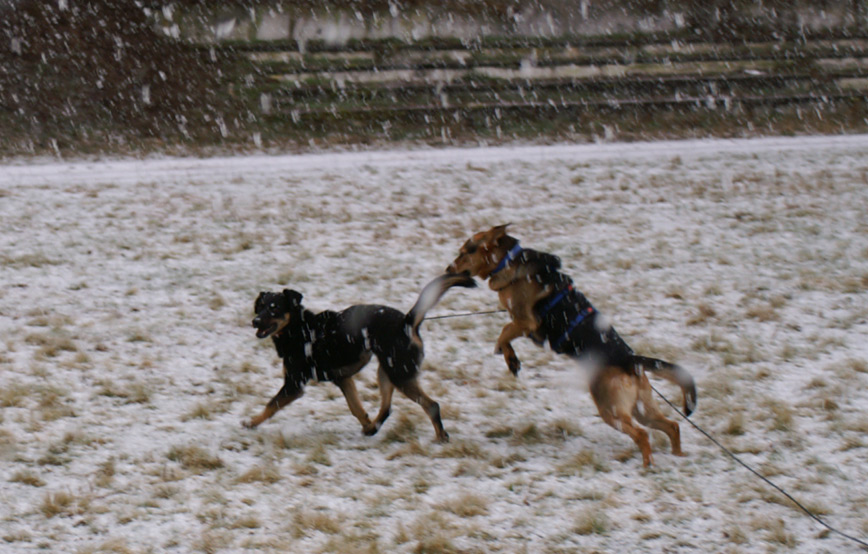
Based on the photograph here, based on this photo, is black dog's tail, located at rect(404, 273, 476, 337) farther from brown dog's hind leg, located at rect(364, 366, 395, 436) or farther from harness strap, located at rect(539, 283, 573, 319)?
harness strap, located at rect(539, 283, 573, 319)

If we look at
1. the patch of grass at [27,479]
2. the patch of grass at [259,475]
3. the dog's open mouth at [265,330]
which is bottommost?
the patch of grass at [259,475]

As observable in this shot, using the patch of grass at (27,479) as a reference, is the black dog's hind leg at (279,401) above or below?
above

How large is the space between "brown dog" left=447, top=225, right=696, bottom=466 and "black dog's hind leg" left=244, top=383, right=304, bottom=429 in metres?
1.23

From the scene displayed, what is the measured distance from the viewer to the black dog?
15.0 ft

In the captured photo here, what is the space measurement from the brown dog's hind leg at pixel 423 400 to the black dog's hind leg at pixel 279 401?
0.62 metres

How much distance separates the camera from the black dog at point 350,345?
15.0 ft

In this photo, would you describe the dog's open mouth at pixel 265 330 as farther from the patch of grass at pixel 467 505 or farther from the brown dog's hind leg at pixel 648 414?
the brown dog's hind leg at pixel 648 414

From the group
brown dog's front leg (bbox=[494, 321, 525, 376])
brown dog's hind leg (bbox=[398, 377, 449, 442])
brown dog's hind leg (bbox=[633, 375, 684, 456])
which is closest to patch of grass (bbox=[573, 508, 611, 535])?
brown dog's hind leg (bbox=[633, 375, 684, 456])

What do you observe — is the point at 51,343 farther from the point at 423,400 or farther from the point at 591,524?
the point at 591,524

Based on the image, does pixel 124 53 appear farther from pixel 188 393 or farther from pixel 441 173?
pixel 188 393

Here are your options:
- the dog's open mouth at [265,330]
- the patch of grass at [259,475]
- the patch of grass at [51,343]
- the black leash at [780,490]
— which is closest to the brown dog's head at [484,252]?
the dog's open mouth at [265,330]

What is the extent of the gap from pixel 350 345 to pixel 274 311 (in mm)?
477

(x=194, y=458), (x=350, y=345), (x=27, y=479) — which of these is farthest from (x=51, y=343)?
(x=350, y=345)

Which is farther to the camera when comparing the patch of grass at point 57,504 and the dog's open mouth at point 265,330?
the dog's open mouth at point 265,330
